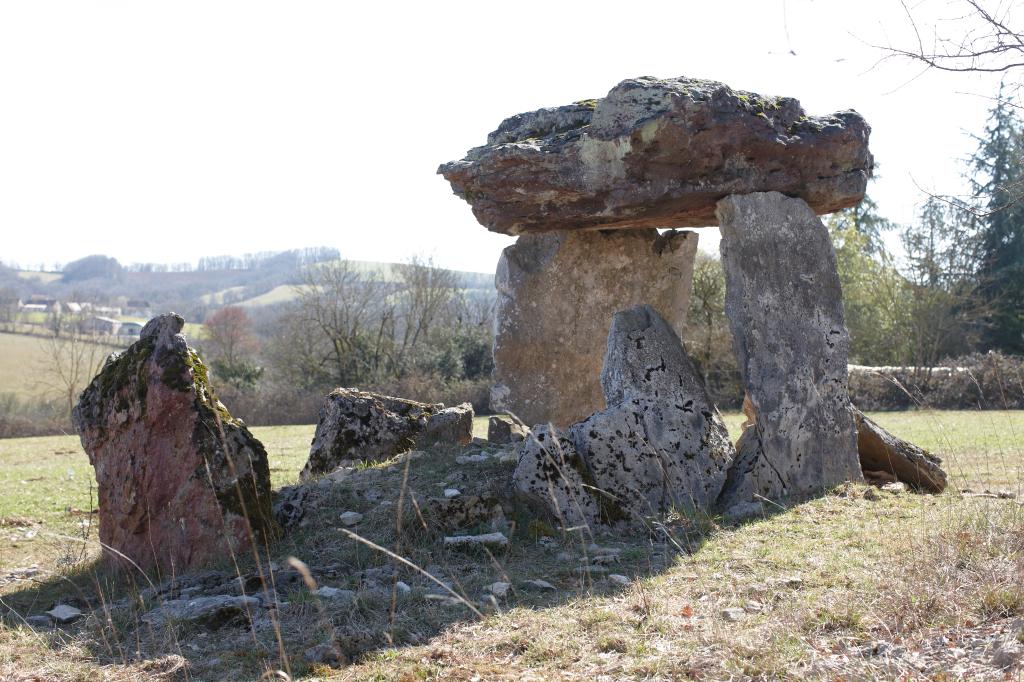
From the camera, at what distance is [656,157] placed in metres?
8.52

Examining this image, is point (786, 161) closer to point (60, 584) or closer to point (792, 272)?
point (792, 272)

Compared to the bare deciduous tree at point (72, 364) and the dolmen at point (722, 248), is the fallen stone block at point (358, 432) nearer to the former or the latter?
the dolmen at point (722, 248)

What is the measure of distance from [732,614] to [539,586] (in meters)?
1.34

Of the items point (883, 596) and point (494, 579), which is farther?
point (494, 579)

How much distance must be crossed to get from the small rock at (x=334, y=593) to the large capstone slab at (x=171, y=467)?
35.1 inches

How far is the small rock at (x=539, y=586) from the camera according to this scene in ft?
18.6

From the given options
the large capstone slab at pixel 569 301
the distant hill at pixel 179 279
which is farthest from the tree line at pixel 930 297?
the distant hill at pixel 179 279

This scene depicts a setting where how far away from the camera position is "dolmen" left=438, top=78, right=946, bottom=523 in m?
7.57

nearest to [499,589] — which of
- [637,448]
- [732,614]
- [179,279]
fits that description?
[732,614]

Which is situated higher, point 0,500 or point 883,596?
point 883,596

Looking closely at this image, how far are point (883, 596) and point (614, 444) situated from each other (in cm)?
307

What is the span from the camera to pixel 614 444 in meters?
7.45

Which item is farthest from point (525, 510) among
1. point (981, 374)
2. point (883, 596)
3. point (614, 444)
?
point (981, 374)

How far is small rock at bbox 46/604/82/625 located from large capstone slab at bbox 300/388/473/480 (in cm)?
353
